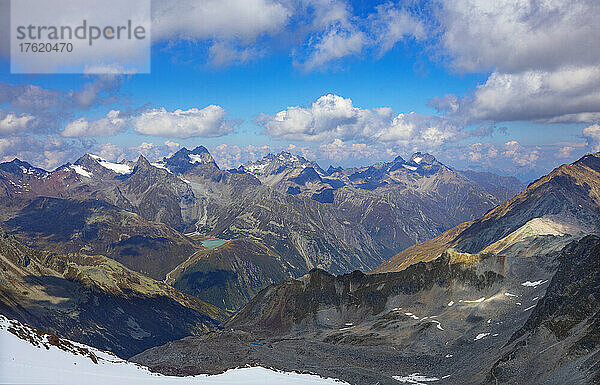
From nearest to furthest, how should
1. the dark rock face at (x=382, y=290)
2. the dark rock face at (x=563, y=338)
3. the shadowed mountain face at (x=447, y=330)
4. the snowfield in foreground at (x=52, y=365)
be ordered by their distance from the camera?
the snowfield in foreground at (x=52, y=365), the dark rock face at (x=563, y=338), the shadowed mountain face at (x=447, y=330), the dark rock face at (x=382, y=290)

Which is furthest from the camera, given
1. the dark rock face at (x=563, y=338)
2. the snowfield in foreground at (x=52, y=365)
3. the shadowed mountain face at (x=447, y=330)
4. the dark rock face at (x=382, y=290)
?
the dark rock face at (x=382, y=290)

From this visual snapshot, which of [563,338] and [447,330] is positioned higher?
→ [563,338]

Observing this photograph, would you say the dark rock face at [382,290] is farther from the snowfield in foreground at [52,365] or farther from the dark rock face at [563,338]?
the snowfield in foreground at [52,365]

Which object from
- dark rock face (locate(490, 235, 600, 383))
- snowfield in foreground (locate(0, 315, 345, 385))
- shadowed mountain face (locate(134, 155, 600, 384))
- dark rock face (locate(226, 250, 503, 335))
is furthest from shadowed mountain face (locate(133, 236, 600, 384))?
snowfield in foreground (locate(0, 315, 345, 385))

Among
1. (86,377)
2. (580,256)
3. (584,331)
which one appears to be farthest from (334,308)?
(86,377)

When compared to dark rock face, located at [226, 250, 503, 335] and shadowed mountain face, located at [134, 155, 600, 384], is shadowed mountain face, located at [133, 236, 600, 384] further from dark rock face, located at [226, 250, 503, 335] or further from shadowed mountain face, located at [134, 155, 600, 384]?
dark rock face, located at [226, 250, 503, 335]

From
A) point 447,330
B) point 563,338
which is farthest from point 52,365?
point 447,330

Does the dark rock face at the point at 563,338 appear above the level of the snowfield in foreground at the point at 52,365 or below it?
below

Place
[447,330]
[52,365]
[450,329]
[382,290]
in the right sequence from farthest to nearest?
1. [382,290]
2. [450,329]
3. [447,330]
4. [52,365]

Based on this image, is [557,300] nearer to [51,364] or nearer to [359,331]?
[359,331]

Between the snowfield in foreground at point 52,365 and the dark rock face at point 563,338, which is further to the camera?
the dark rock face at point 563,338

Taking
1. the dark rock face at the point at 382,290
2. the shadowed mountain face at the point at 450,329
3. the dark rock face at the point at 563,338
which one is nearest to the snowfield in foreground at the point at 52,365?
the shadowed mountain face at the point at 450,329

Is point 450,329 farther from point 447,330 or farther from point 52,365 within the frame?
point 52,365

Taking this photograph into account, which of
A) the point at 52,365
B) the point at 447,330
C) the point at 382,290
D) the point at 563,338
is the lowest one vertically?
the point at 447,330
